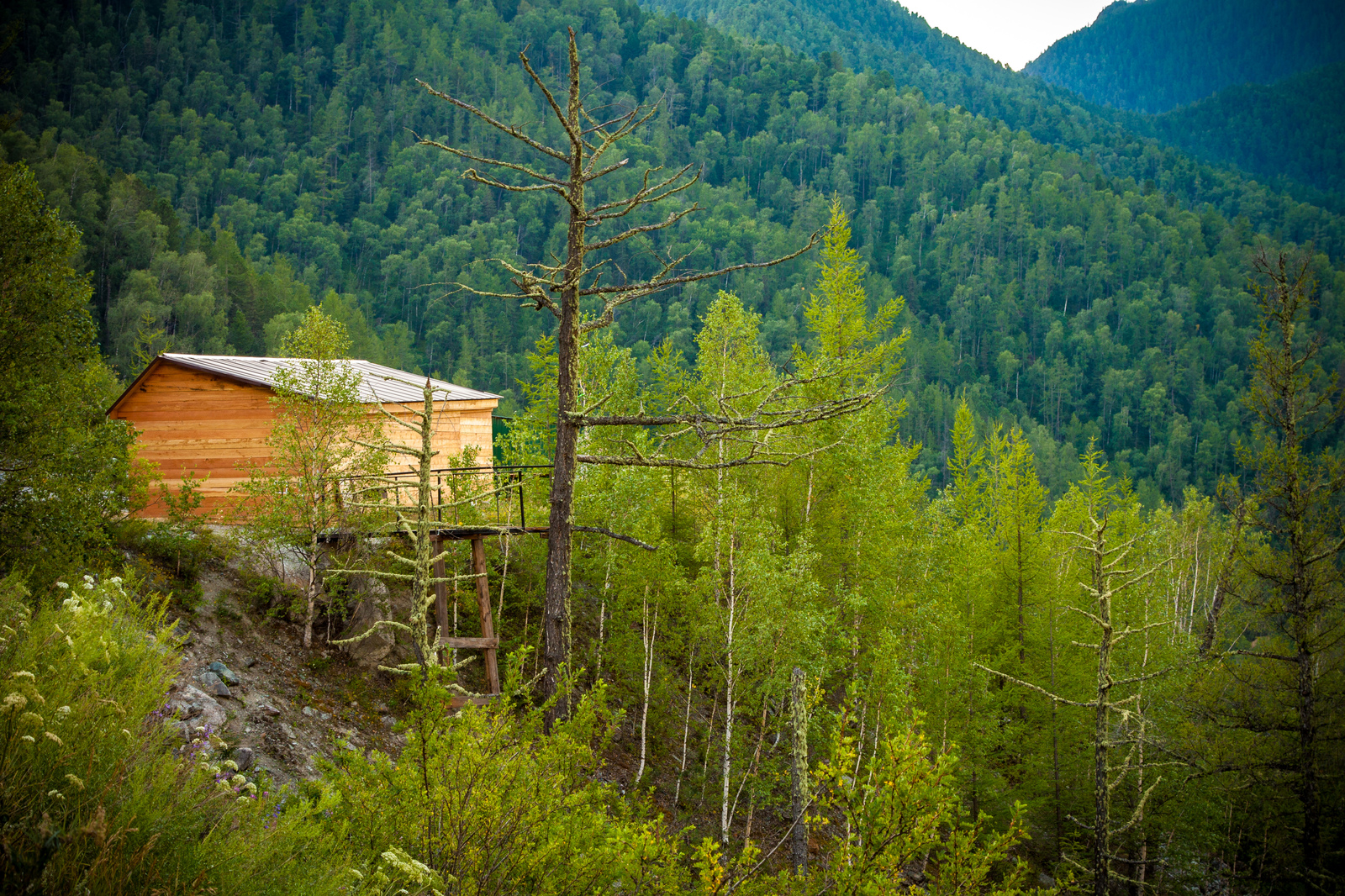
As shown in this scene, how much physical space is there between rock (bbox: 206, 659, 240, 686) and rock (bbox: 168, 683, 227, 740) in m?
0.70

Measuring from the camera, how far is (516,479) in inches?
620

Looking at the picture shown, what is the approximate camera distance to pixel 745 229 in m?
146

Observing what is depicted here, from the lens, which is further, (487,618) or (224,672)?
(487,618)

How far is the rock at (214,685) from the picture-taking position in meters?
11.3

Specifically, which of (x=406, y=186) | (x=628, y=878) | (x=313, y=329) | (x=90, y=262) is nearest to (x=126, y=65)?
(x=406, y=186)

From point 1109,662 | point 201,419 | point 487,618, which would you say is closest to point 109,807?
point 487,618

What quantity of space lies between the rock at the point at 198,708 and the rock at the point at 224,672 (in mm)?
702

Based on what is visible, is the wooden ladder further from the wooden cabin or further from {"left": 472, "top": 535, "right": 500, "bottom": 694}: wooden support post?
the wooden cabin

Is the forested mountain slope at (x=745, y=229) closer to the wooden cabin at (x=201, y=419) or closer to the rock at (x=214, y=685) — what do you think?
the wooden cabin at (x=201, y=419)

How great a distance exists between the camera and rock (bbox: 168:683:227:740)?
10.0 m

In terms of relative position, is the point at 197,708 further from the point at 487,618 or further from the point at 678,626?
the point at 678,626

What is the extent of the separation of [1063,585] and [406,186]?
160837mm

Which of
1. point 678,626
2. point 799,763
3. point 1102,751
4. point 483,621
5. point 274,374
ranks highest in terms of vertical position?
point 274,374

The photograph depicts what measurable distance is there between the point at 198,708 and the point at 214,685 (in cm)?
110
